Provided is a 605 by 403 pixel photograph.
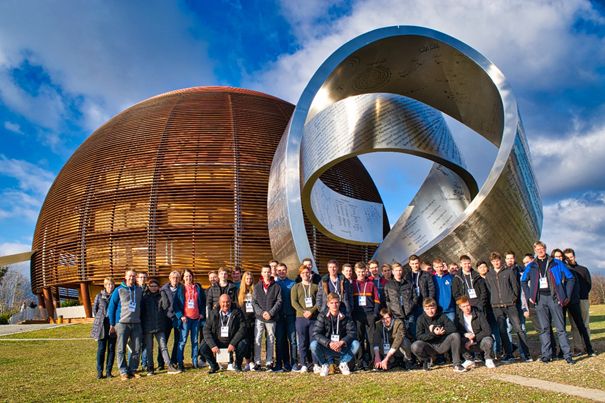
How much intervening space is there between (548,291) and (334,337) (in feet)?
10.5

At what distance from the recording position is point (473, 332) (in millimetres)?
7035

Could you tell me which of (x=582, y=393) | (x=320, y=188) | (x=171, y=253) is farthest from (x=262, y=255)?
(x=582, y=393)

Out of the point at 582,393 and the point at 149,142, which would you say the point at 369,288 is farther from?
the point at 149,142

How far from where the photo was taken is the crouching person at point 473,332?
22.5 ft

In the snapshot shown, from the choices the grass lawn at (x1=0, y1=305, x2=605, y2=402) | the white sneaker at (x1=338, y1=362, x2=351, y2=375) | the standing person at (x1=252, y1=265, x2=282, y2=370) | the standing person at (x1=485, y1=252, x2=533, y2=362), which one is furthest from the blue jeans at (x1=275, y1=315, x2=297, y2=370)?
the standing person at (x1=485, y1=252, x2=533, y2=362)

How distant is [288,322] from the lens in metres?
7.61

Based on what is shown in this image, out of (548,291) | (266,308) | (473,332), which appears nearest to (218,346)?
(266,308)

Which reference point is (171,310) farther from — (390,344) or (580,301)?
(580,301)

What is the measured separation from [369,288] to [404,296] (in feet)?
1.71

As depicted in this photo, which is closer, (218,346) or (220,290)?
(218,346)

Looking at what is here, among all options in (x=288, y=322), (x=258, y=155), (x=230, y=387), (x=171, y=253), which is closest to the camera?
(x=230, y=387)

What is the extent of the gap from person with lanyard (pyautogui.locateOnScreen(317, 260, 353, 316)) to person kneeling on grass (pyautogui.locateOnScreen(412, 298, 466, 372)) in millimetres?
1006

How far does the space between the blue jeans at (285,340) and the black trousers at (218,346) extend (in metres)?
0.50

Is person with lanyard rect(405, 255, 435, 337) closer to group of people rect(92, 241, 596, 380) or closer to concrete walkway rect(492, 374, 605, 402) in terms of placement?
group of people rect(92, 241, 596, 380)
